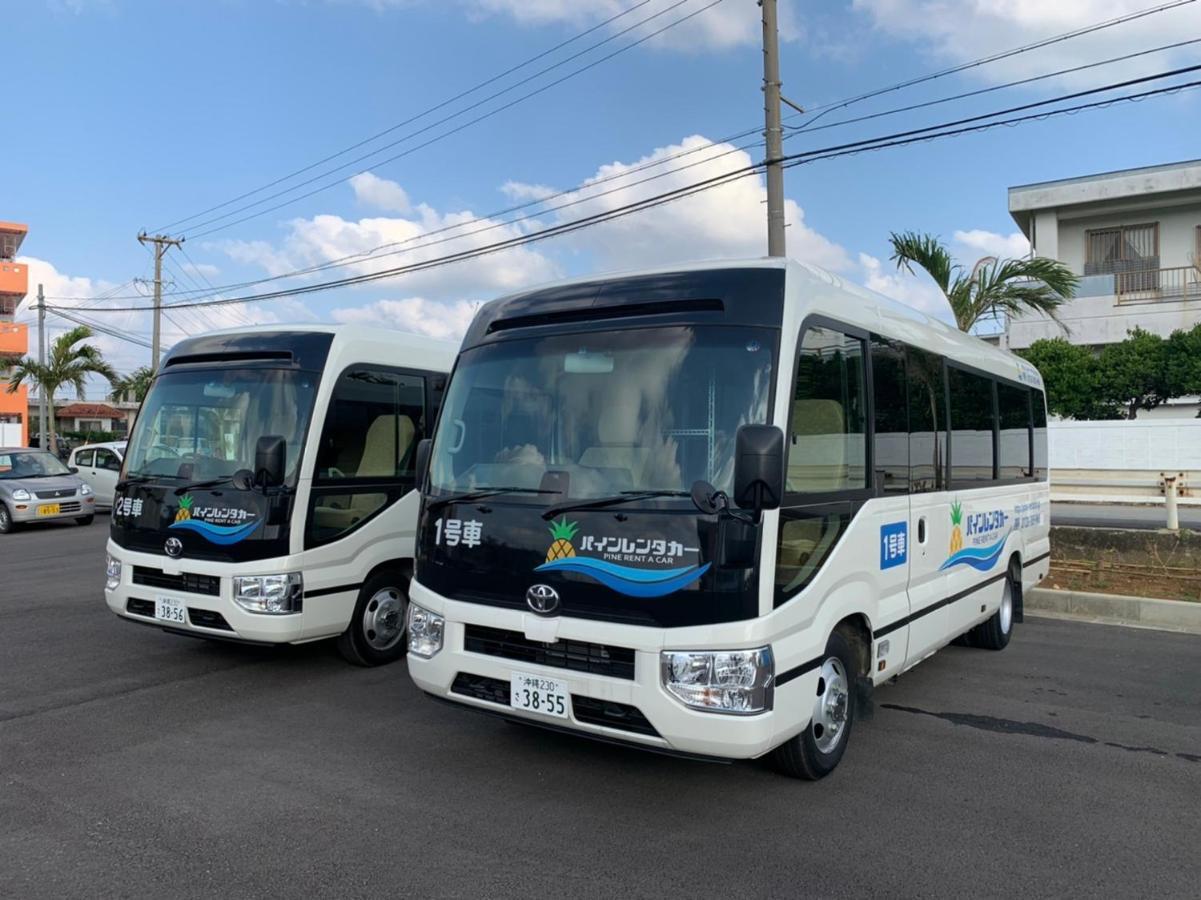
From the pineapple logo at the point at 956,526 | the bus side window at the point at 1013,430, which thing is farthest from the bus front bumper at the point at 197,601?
the bus side window at the point at 1013,430

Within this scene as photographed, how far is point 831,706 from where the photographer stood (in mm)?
4527

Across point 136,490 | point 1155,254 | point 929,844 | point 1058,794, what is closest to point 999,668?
point 1058,794

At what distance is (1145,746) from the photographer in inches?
201

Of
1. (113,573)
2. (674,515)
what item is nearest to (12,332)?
(113,573)

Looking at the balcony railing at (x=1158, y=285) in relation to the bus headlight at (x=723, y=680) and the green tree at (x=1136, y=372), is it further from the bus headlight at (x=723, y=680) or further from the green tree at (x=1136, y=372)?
the bus headlight at (x=723, y=680)

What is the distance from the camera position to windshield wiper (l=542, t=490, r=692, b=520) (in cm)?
394

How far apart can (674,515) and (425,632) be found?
158 centimetres

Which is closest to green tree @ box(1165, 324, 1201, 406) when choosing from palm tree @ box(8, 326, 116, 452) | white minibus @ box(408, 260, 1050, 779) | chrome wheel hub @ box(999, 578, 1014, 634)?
chrome wheel hub @ box(999, 578, 1014, 634)

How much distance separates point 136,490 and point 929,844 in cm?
580

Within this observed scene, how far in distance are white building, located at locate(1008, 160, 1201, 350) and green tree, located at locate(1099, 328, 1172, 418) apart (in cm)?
209

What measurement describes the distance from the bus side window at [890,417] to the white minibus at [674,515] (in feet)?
0.07

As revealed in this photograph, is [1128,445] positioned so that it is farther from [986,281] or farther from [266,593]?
[266,593]

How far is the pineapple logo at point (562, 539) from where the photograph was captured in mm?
4051

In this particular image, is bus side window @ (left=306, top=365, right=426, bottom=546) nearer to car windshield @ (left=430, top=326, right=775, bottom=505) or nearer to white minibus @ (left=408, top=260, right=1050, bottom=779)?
white minibus @ (left=408, top=260, right=1050, bottom=779)
